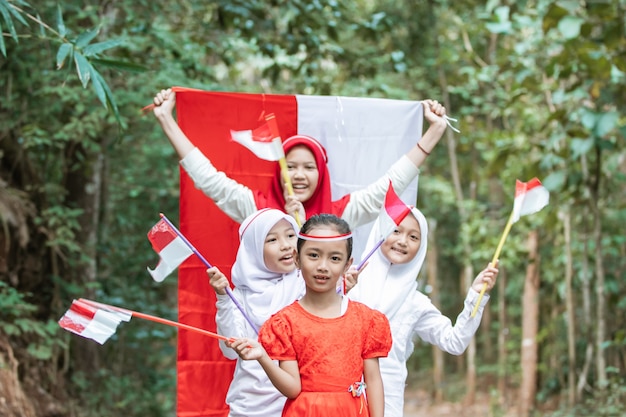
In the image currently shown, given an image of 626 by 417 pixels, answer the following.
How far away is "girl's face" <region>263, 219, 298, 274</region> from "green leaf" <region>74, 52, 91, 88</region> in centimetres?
Result: 103

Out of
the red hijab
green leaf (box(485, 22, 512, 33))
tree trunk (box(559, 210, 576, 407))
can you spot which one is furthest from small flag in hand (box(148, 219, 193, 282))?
tree trunk (box(559, 210, 576, 407))

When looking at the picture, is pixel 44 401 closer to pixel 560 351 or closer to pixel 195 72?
pixel 195 72

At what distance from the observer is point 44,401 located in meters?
5.08

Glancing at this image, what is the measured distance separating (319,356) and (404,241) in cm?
90

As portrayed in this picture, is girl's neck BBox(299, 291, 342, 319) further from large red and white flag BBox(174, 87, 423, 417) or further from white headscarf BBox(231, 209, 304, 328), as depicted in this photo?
large red and white flag BBox(174, 87, 423, 417)

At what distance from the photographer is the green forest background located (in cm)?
520

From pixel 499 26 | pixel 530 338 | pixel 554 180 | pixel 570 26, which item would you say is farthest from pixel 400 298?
pixel 530 338

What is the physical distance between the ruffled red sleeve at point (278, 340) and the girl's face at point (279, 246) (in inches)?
20.3

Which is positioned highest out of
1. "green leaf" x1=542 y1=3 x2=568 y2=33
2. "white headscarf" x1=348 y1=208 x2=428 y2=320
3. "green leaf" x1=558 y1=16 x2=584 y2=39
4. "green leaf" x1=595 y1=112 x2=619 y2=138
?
"green leaf" x1=542 y1=3 x2=568 y2=33

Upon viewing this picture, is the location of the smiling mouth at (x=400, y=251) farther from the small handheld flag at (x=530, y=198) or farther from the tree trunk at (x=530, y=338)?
the tree trunk at (x=530, y=338)

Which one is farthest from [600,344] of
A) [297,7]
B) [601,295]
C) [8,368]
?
[8,368]

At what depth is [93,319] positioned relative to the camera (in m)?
2.73

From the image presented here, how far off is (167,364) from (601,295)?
462 cm

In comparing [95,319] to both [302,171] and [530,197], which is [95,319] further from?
[530,197]
